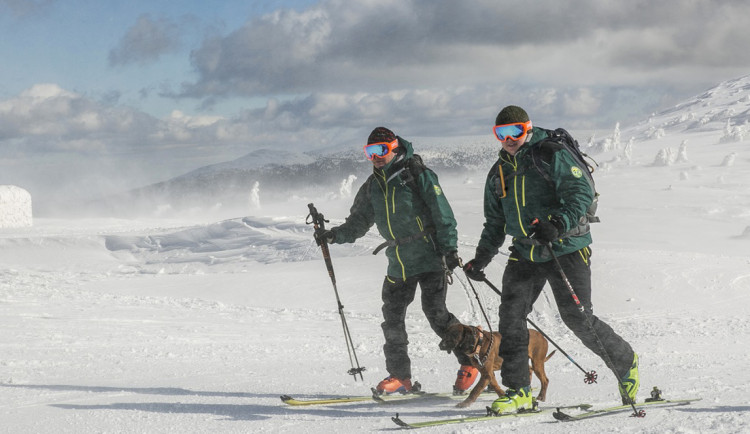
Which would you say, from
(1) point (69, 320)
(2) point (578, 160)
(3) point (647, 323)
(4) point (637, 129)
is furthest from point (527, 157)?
(4) point (637, 129)

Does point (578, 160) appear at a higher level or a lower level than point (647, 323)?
higher

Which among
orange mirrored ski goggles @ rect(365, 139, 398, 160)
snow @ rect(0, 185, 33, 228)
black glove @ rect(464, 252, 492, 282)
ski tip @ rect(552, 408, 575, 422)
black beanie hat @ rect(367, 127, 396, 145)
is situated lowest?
ski tip @ rect(552, 408, 575, 422)

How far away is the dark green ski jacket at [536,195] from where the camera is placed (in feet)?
14.6

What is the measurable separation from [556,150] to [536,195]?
0.34 m

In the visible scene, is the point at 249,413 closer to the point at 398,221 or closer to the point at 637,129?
the point at 398,221

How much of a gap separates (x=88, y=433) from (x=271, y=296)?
1111cm

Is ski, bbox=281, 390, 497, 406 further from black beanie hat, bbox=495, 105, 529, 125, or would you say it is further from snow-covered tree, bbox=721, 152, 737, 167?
snow-covered tree, bbox=721, 152, 737, 167

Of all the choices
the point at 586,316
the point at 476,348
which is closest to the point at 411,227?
the point at 476,348

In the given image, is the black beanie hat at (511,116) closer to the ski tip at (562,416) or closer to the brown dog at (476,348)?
the brown dog at (476,348)

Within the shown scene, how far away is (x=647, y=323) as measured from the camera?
1104 centimetres

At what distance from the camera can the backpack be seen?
4535 millimetres

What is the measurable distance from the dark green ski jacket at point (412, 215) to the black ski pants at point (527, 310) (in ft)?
2.33

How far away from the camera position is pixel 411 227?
5516 millimetres

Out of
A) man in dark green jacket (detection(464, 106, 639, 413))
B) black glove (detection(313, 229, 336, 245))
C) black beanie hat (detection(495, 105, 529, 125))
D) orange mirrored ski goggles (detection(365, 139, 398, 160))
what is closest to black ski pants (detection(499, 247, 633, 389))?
man in dark green jacket (detection(464, 106, 639, 413))
